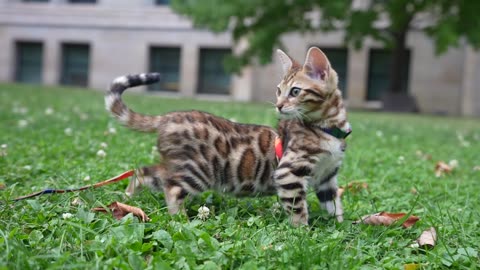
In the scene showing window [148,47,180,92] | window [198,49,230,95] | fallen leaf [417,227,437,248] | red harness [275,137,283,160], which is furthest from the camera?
window [148,47,180,92]

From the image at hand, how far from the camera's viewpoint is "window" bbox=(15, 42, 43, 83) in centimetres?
3678

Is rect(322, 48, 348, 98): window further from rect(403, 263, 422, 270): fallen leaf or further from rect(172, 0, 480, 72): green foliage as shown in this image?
rect(403, 263, 422, 270): fallen leaf

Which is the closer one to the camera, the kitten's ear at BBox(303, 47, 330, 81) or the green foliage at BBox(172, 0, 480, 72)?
the kitten's ear at BBox(303, 47, 330, 81)

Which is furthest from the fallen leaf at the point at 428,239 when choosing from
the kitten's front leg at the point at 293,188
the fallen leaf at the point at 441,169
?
the fallen leaf at the point at 441,169

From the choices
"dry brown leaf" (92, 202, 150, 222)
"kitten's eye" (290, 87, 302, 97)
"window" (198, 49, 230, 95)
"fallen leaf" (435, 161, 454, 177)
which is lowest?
"dry brown leaf" (92, 202, 150, 222)

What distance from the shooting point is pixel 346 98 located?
104 ft

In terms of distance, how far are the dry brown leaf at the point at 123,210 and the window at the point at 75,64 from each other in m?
33.9

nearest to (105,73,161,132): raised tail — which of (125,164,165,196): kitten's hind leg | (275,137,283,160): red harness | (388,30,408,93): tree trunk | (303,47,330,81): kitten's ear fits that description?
(125,164,165,196): kitten's hind leg

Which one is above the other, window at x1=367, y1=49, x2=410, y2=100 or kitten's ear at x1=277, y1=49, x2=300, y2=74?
window at x1=367, y1=49, x2=410, y2=100

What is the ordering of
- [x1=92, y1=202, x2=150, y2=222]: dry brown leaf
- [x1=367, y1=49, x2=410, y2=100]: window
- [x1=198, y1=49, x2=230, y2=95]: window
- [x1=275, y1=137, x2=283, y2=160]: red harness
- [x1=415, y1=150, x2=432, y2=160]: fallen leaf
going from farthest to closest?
[x1=198, y1=49, x2=230, y2=95]: window → [x1=367, y1=49, x2=410, y2=100]: window → [x1=415, y1=150, x2=432, y2=160]: fallen leaf → [x1=275, y1=137, x2=283, y2=160]: red harness → [x1=92, y1=202, x2=150, y2=222]: dry brown leaf

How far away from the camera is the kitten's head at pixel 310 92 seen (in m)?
4.02

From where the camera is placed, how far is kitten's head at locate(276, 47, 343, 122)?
158 inches

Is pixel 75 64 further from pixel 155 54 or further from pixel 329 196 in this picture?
pixel 329 196

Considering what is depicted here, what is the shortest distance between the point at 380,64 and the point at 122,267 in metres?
31.1
